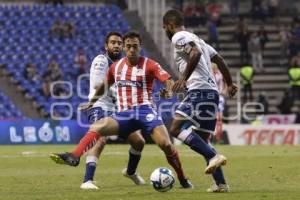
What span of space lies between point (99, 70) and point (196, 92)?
1.97 m

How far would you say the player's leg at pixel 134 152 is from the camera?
1402 cm

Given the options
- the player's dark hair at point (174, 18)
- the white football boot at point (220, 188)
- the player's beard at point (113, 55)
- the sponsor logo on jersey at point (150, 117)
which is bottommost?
the white football boot at point (220, 188)

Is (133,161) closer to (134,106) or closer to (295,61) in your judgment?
(134,106)

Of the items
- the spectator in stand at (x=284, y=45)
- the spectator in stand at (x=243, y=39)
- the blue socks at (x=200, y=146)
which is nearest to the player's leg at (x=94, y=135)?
the blue socks at (x=200, y=146)

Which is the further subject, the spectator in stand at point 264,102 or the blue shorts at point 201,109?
the spectator in stand at point 264,102

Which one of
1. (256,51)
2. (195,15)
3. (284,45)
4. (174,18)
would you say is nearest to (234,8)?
(195,15)

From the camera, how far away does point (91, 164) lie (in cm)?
1365

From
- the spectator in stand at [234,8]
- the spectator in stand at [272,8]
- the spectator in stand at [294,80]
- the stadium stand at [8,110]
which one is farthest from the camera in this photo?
the spectator in stand at [272,8]

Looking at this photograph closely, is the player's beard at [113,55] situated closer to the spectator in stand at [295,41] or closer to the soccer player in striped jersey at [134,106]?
the soccer player in striped jersey at [134,106]

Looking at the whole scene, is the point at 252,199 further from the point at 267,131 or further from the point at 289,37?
the point at 289,37

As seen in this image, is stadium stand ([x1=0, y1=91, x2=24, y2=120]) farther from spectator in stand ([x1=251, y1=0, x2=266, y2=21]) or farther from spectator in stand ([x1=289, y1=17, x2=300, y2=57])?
spectator in stand ([x1=251, y1=0, x2=266, y2=21])

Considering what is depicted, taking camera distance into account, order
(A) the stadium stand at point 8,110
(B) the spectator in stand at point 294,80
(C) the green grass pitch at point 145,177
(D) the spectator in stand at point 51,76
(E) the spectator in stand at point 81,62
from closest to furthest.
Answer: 1. (C) the green grass pitch at point 145,177
2. (A) the stadium stand at point 8,110
3. (D) the spectator in stand at point 51,76
4. (E) the spectator in stand at point 81,62
5. (B) the spectator in stand at point 294,80

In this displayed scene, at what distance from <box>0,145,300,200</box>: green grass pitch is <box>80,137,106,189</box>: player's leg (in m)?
0.18

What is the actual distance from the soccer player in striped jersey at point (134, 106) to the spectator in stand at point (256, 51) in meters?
24.2
